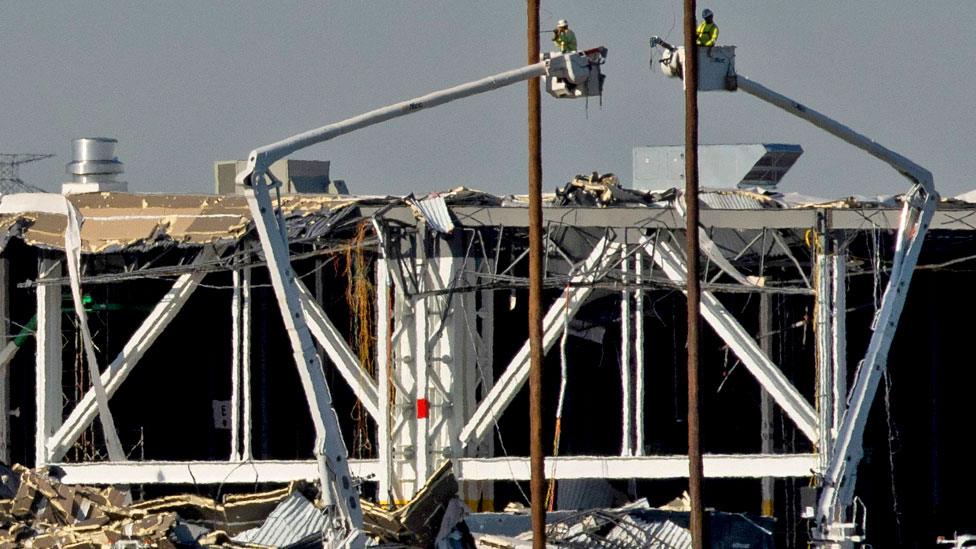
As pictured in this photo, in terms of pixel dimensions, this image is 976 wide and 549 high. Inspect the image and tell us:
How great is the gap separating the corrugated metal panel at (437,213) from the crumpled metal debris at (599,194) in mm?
1880

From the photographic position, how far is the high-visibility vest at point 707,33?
23766 millimetres

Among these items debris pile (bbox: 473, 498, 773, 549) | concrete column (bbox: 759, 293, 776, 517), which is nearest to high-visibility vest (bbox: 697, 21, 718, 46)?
debris pile (bbox: 473, 498, 773, 549)

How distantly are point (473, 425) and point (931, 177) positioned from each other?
26.0 feet

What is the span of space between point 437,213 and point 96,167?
8909 mm

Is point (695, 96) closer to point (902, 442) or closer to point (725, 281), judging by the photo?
point (725, 281)

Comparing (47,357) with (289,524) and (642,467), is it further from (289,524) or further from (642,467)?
(642,467)

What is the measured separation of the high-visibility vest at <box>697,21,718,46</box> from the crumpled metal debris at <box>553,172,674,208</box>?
23.3ft

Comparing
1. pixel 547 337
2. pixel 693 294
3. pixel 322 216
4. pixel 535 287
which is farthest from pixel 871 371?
pixel 322 216

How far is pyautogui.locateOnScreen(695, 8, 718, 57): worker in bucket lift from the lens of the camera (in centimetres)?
2377

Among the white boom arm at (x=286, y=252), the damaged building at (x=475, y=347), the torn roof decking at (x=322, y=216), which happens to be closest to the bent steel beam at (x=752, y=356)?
the damaged building at (x=475, y=347)

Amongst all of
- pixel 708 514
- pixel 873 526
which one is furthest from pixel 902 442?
pixel 708 514

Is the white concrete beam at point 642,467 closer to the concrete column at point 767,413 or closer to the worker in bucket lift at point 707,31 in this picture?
the concrete column at point 767,413

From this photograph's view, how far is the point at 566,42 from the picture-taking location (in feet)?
76.9

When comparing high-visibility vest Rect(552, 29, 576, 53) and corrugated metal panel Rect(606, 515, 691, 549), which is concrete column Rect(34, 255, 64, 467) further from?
high-visibility vest Rect(552, 29, 576, 53)
